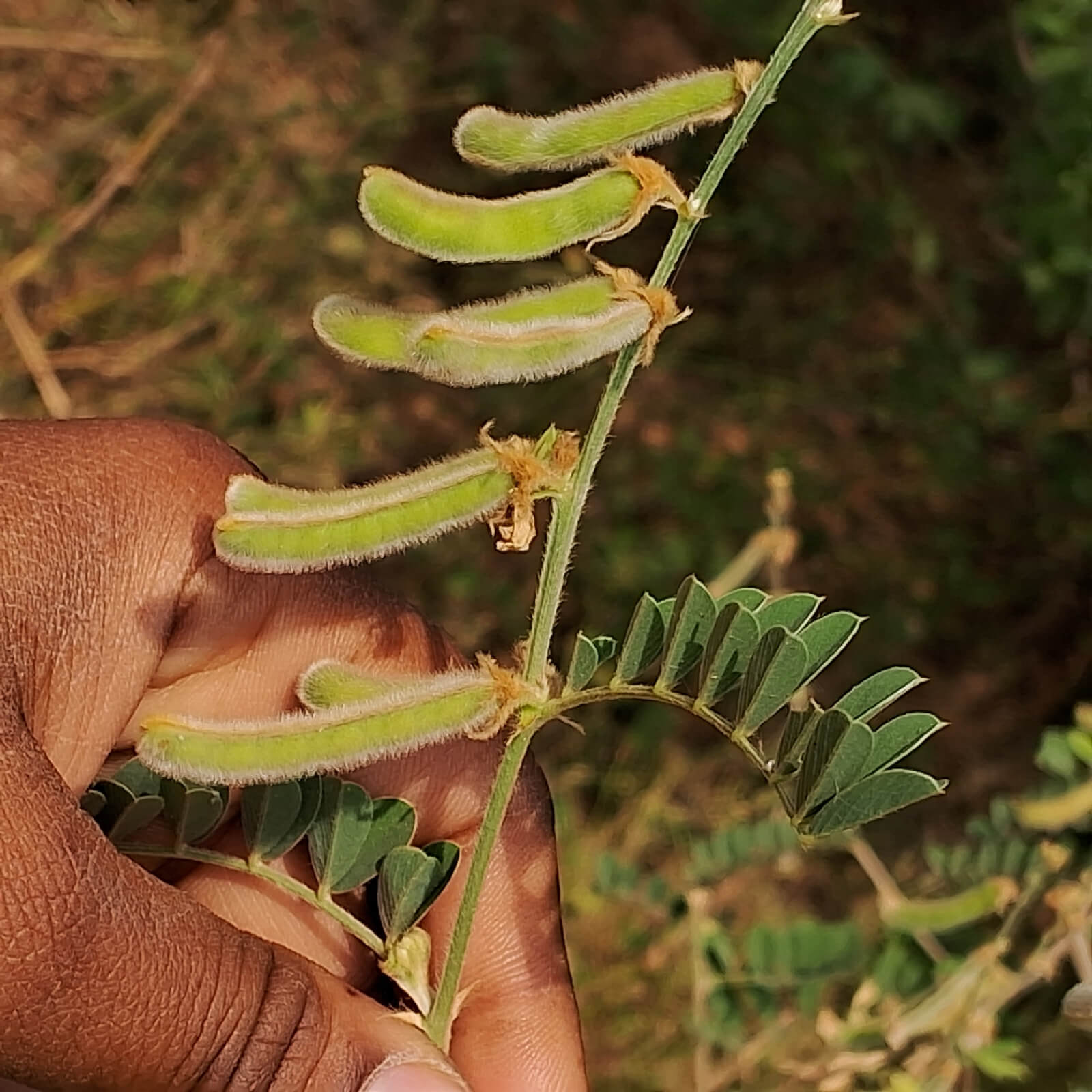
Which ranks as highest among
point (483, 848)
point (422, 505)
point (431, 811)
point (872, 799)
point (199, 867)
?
point (422, 505)

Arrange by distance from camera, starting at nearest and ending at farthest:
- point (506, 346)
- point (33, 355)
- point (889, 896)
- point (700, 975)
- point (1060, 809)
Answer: point (506, 346)
point (1060, 809)
point (889, 896)
point (700, 975)
point (33, 355)

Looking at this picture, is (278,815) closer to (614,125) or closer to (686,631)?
(686,631)

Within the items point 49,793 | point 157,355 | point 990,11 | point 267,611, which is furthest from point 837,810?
point 990,11

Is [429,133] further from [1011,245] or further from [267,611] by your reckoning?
[267,611]

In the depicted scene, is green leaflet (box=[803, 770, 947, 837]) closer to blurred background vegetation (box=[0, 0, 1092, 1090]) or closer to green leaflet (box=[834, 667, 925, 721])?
green leaflet (box=[834, 667, 925, 721])

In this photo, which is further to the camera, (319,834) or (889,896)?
(889,896)

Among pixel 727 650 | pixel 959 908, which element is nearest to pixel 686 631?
pixel 727 650
